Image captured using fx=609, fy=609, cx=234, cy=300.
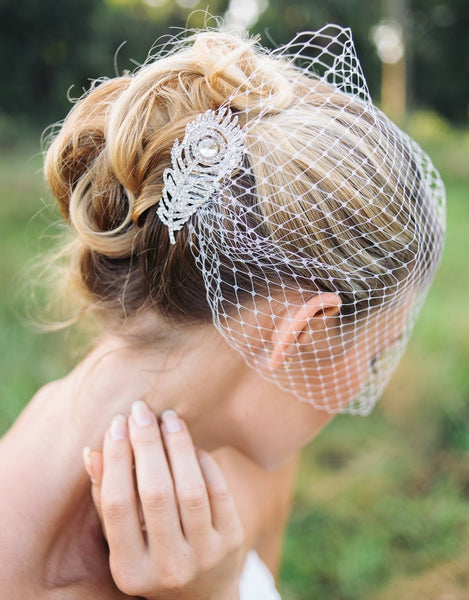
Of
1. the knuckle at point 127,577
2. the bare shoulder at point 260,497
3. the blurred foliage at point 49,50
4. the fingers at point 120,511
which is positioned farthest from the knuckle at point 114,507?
the blurred foliage at point 49,50

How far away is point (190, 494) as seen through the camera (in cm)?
141

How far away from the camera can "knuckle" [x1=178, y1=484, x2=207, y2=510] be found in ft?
4.63

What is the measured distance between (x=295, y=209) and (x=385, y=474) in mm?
2735

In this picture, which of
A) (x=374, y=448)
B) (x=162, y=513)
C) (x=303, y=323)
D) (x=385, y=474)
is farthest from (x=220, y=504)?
(x=374, y=448)

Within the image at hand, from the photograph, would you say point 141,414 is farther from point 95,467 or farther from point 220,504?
point 220,504

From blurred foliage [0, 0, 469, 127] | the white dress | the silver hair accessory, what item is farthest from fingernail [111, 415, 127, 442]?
blurred foliage [0, 0, 469, 127]

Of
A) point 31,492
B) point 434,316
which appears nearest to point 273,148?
point 31,492

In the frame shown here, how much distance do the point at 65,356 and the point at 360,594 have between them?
7.65 ft

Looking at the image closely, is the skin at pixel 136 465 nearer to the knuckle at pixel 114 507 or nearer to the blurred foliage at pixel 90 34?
the knuckle at pixel 114 507

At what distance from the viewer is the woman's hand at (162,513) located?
1398mm

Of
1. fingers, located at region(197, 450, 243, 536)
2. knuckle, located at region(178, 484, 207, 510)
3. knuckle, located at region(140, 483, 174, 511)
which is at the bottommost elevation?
fingers, located at region(197, 450, 243, 536)

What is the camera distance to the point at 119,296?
1578 mm

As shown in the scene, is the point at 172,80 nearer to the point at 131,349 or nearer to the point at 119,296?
the point at 119,296

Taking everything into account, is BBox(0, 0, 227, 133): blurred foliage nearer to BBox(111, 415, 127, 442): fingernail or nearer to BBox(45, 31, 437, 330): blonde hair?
BBox(45, 31, 437, 330): blonde hair
